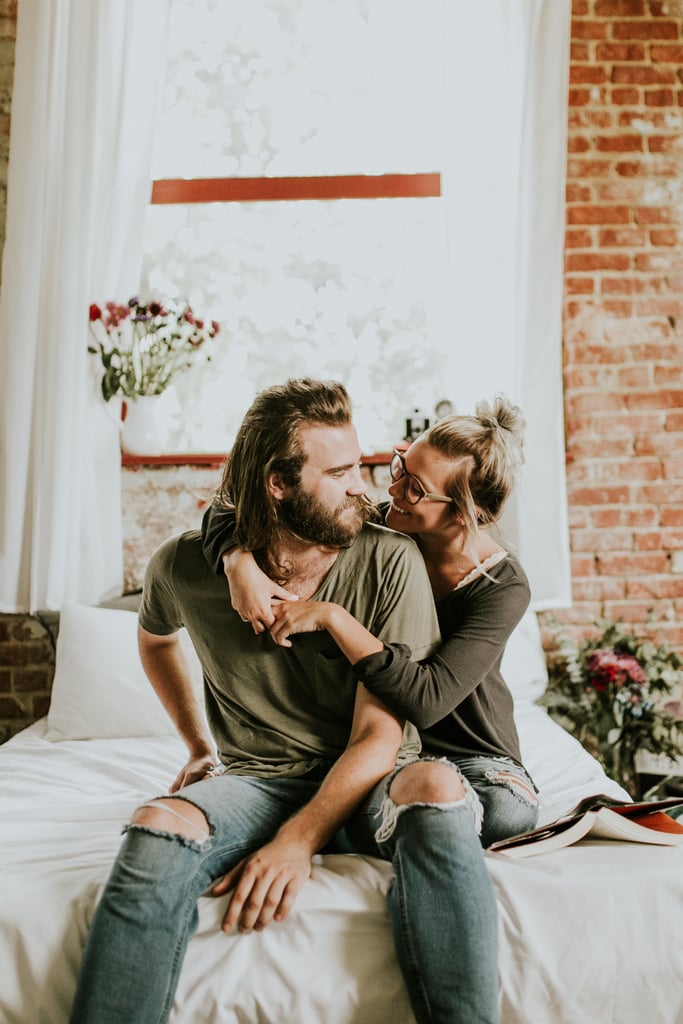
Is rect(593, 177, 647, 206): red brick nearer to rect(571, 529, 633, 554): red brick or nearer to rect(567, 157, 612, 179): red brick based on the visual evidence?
rect(567, 157, 612, 179): red brick

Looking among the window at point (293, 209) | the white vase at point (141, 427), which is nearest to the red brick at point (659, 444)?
the window at point (293, 209)

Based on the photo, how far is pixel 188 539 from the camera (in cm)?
187

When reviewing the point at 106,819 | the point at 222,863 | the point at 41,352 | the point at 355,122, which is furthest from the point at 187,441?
the point at 222,863

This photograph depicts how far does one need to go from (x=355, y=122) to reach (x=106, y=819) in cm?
269

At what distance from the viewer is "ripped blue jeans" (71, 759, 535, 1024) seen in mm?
1285

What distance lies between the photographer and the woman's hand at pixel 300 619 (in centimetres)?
159

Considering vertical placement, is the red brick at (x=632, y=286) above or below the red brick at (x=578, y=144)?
below

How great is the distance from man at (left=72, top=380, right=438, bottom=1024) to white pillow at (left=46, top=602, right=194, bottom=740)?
0.77 m

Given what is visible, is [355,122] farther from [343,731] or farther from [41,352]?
[343,731]

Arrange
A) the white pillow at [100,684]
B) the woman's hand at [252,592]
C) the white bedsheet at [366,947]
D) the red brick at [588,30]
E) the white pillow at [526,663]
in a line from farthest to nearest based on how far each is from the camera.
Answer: the red brick at [588,30] < the white pillow at [526,663] < the white pillow at [100,684] < the woman's hand at [252,592] < the white bedsheet at [366,947]

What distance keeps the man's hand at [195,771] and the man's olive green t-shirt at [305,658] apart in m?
0.09

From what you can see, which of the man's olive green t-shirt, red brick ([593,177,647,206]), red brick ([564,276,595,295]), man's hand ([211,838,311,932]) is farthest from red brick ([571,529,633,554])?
man's hand ([211,838,311,932])

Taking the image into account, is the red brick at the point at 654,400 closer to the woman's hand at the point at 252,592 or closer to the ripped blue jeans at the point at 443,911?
the woman's hand at the point at 252,592

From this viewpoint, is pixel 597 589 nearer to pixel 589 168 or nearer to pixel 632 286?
pixel 632 286
